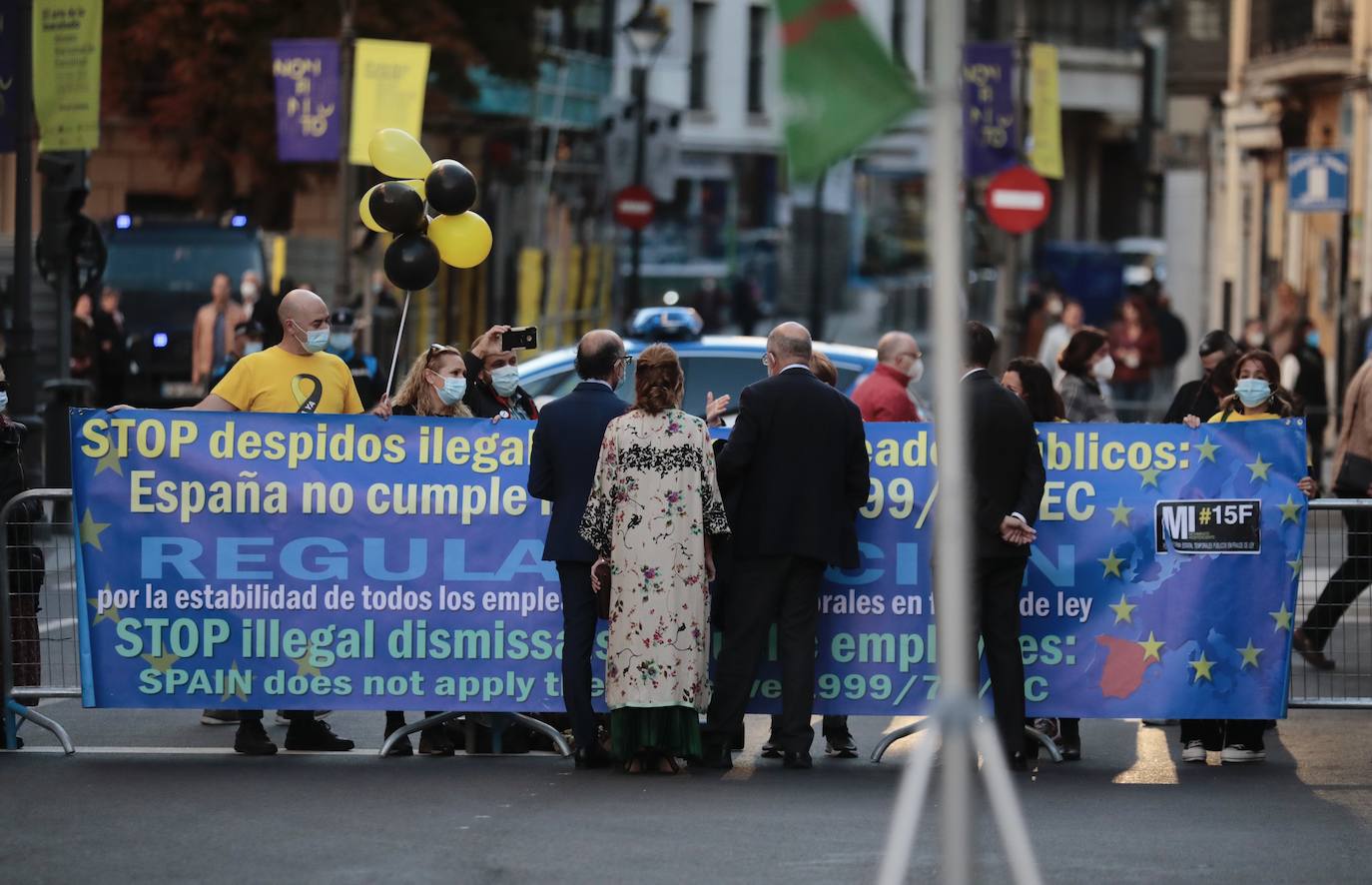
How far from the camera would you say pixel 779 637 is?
9.75 meters

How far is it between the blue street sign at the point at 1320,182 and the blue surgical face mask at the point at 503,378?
16.9m

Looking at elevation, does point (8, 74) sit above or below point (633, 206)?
Answer: above

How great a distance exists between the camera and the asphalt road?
791cm

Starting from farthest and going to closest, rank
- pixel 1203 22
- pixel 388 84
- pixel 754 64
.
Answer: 1. pixel 754 64
2. pixel 1203 22
3. pixel 388 84

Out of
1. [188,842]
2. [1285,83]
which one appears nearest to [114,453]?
[188,842]

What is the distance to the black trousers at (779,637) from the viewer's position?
380 inches

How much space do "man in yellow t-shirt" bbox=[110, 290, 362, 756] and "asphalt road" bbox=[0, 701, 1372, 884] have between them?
0.19 meters

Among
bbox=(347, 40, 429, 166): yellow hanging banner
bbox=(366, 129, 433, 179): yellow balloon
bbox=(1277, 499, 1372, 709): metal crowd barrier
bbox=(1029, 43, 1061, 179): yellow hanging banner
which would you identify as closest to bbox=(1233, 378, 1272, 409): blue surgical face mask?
bbox=(1277, 499, 1372, 709): metal crowd barrier

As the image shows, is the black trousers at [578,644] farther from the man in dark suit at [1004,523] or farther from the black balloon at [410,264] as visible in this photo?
the black balloon at [410,264]

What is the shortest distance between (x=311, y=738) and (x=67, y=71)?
11.7m

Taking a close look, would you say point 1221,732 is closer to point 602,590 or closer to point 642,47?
point 602,590

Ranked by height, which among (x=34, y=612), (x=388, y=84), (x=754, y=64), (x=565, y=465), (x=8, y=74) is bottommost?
(x=34, y=612)

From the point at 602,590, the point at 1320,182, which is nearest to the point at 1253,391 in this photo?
the point at 602,590

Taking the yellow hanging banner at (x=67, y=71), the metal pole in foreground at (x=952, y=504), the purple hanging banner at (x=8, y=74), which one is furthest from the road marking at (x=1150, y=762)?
the purple hanging banner at (x=8, y=74)
